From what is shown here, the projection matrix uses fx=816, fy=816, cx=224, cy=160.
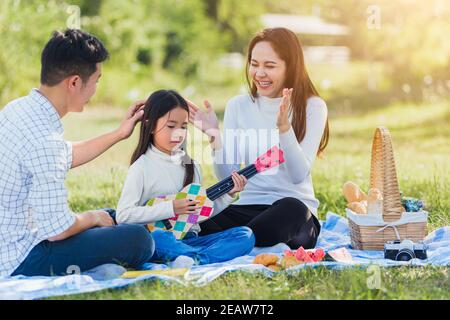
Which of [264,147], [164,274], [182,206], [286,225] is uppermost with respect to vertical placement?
[264,147]

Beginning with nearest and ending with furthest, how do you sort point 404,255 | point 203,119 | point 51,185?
point 51,185 → point 404,255 → point 203,119

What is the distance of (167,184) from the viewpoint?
3.86m

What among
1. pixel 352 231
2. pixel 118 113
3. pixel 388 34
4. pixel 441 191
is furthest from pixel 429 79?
pixel 352 231

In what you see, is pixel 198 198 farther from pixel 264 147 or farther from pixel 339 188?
pixel 339 188

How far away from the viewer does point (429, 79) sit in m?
13.2

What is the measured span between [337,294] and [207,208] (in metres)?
0.97

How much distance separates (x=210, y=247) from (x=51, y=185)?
893mm

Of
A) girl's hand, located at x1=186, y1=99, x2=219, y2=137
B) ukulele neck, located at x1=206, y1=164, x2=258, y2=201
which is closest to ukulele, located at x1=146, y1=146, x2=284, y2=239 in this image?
ukulele neck, located at x1=206, y1=164, x2=258, y2=201

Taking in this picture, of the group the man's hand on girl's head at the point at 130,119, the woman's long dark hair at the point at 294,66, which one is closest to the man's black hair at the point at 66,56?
the man's hand on girl's head at the point at 130,119

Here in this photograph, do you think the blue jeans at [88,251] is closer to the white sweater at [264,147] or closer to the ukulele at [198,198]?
the ukulele at [198,198]

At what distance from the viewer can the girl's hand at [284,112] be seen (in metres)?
3.63

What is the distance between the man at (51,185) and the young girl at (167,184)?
189 millimetres

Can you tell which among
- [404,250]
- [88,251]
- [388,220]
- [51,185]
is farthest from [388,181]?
[51,185]

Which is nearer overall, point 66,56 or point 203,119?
point 66,56
